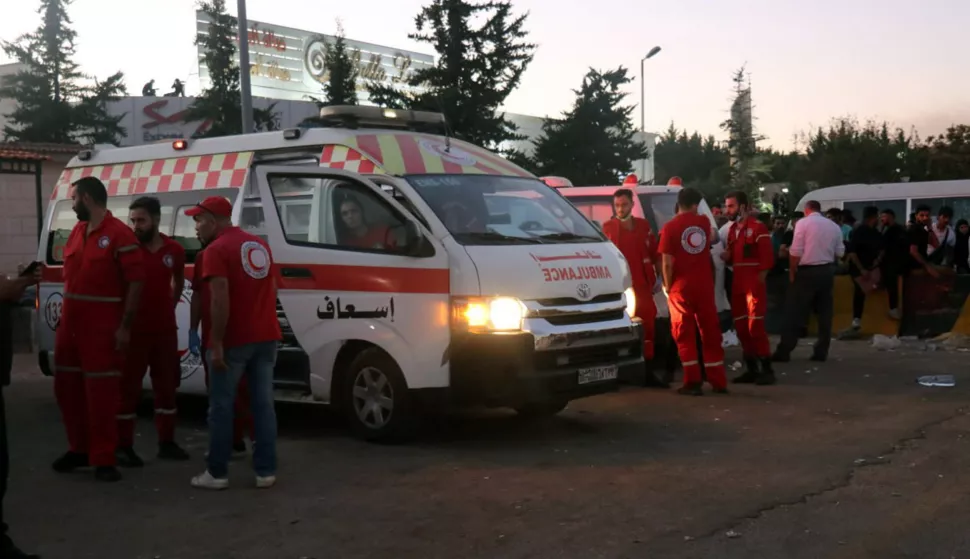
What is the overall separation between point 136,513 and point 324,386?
212cm

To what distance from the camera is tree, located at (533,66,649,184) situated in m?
37.8

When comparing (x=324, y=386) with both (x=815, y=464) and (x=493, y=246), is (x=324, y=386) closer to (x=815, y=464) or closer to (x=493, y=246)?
(x=493, y=246)

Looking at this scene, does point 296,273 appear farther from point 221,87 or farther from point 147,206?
point 221,87

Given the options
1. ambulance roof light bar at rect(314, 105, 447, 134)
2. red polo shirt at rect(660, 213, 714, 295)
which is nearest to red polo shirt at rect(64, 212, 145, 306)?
ambulance roof light bar at rect(314, 105, 447, 134)

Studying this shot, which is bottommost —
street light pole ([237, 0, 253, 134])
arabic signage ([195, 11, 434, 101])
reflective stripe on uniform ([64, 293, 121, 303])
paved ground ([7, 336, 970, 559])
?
paved ground ([7, 336, 970, 559])

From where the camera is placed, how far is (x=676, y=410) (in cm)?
909

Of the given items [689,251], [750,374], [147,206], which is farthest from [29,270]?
[750,374]

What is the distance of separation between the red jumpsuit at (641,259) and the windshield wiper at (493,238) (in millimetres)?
2503

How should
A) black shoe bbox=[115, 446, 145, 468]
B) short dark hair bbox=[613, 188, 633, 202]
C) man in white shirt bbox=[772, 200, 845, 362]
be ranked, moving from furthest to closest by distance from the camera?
man in white shirt bbox=[772, 200, 845, 362] < short dark hair bbox=[613, 188, 633, 202] < black shoe bbox=[115, 446, 145, 468]

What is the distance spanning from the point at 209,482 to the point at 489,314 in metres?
2.12

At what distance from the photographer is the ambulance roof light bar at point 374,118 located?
895 cm

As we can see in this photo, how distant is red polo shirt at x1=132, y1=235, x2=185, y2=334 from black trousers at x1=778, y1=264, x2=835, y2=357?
706 cm

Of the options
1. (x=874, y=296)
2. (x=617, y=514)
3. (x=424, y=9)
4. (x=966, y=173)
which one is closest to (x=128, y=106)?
(x=424, y=9)

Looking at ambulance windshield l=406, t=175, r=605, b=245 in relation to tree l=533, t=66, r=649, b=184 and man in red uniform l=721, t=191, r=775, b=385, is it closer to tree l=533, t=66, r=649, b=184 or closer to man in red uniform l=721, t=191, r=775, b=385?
man in red uniform l=721, t=191, r=775, b=385
